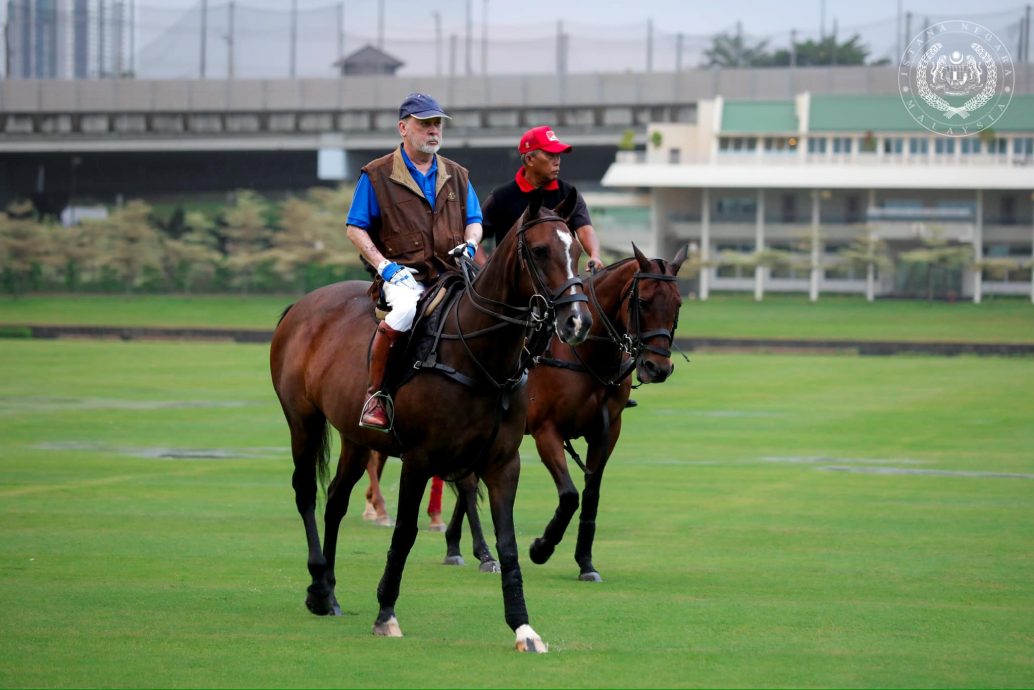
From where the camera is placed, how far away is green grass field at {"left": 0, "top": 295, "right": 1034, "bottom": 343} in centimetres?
6197

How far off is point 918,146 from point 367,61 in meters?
47.9

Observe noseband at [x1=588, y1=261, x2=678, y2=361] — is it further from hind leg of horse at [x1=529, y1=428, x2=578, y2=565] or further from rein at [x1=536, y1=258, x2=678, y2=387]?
hind leg of horse at [x1=529, y1=428, x2=578, y2=565]

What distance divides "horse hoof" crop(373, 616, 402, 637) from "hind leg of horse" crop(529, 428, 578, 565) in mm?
2519

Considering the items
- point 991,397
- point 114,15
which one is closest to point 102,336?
point 991,397

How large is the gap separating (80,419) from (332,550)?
17082 millimetres

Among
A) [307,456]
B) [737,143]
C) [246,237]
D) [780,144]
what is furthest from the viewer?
[737,143]

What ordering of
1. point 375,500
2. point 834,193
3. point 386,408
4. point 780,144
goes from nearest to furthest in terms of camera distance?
point 386,408
point 375,500
point 834,193
point 780,144

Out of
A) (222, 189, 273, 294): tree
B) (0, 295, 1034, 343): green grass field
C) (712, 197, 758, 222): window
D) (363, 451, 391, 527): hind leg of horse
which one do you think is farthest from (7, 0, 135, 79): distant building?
(363, 451, 391, 527): hind leg of horse

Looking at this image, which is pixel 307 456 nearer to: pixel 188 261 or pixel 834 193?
pixel 188 261

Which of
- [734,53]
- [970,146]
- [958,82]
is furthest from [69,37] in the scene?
[958,82]

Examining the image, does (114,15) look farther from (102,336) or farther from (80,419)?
(80,419)

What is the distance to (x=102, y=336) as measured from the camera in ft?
187

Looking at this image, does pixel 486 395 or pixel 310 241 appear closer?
pixel 486 395

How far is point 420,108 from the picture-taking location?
32.2 feet
